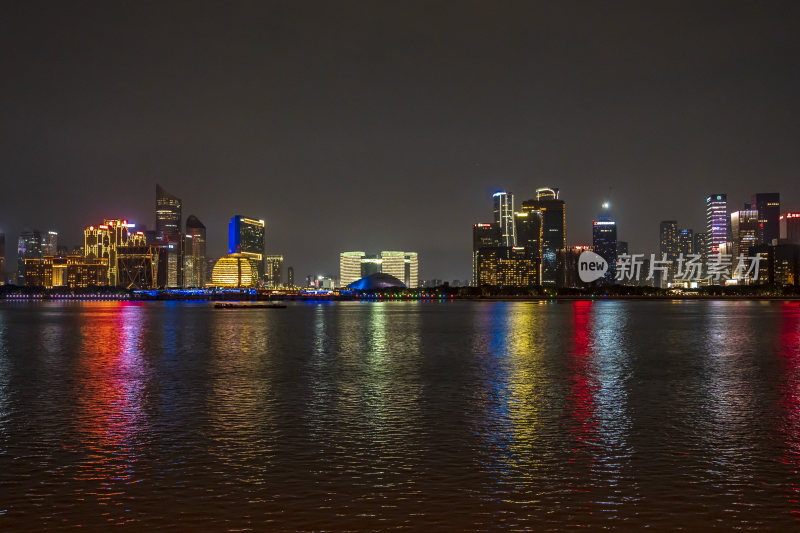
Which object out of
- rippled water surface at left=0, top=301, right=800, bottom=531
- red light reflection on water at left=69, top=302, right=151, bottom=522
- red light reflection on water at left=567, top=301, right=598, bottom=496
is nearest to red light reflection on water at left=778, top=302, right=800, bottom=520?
rippled water surface at left=0, top=301, right=800, bottom=531

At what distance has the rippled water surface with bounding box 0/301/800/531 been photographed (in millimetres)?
14844

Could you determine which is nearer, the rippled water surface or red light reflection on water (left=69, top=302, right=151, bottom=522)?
the rippled water surface

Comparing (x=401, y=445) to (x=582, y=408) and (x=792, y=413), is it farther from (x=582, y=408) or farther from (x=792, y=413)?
(x=792, y=413)

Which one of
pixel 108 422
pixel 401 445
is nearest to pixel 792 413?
pixel 401 445

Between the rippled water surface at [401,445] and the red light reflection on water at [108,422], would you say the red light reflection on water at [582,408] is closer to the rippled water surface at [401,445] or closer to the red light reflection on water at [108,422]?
the rippled water surface at [401,445]

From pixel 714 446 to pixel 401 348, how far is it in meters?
37.8

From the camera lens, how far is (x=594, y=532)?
13.6 metres

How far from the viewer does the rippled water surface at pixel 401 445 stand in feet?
48.7

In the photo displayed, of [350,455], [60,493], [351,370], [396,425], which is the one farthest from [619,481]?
[351,370]

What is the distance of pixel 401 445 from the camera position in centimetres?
2122

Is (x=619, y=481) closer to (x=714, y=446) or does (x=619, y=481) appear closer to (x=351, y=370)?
(x=714, y=446)

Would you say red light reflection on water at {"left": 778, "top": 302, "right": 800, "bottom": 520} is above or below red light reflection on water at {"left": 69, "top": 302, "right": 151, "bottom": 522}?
below

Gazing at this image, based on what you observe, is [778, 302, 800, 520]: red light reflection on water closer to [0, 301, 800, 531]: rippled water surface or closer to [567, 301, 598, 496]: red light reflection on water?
[0, 301, 800, 531]: rippled water surface

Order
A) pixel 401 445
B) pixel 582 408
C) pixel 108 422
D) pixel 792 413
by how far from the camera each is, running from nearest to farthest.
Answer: pixel 401 445
pixel 108 422
pixel 792 413
pixel 582 408
